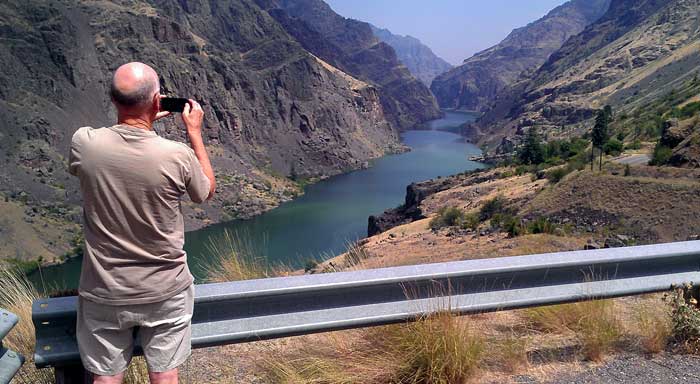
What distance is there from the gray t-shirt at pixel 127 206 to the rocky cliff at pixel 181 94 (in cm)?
6204

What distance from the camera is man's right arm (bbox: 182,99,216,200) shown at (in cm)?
267

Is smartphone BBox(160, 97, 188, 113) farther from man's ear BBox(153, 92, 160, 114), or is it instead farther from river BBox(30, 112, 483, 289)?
river BBox(30, 112, 483, 289)

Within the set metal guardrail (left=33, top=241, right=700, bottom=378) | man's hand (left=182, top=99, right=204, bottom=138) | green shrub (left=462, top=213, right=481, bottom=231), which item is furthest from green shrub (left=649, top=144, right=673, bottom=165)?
man's hand (left=182, top=99, right=204, bottom=138)

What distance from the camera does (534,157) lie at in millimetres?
59531

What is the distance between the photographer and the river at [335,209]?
189ft

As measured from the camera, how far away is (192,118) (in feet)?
9.30

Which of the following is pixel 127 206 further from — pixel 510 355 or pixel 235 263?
pixel 235 263

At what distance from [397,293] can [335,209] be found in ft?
265

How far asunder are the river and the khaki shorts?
30.3 m

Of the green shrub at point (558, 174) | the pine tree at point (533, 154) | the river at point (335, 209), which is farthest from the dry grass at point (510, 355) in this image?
the pine tree at point (533, 154)

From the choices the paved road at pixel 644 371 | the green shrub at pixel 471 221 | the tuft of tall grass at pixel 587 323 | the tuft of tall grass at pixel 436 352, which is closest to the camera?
the tuft of tall grass at pixel 436 352

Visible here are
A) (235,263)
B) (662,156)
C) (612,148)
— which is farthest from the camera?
(612,148)

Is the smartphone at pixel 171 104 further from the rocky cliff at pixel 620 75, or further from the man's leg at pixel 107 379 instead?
the rocky cliff at pixel 620 75

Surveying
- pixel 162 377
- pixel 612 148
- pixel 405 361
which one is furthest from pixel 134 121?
pixel 612 148
